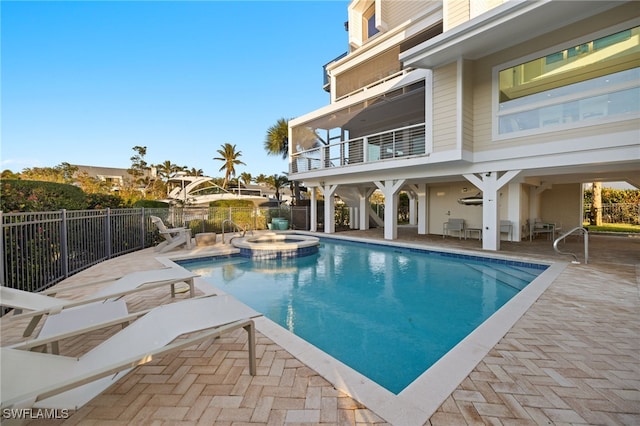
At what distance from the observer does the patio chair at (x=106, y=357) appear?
176cm

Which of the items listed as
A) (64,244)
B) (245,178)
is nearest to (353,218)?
(64,244)

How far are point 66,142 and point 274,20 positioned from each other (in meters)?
16.2

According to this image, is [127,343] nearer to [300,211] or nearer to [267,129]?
[300,211]

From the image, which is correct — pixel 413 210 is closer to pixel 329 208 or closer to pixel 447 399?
pixel 329 208

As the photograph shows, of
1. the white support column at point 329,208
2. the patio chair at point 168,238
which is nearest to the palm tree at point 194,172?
the white support column at point 329,208

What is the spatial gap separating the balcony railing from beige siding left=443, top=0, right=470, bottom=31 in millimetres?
3736

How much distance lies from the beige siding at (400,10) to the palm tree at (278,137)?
377 inches

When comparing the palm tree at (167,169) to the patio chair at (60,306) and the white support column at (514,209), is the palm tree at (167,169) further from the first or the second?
the patio chair at (60,306)

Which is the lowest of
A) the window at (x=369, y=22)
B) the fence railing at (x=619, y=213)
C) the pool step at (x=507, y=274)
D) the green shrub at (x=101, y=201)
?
the pool step at (x=507, y=274)

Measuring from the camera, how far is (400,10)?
1410 cm

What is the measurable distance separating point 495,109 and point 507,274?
5403 millimetres

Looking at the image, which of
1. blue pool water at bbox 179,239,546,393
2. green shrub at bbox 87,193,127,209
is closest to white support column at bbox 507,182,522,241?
blue pool water at bbox 179,239,546,393

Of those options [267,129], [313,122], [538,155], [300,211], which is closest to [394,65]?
[313,122]

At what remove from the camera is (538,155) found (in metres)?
8.32
